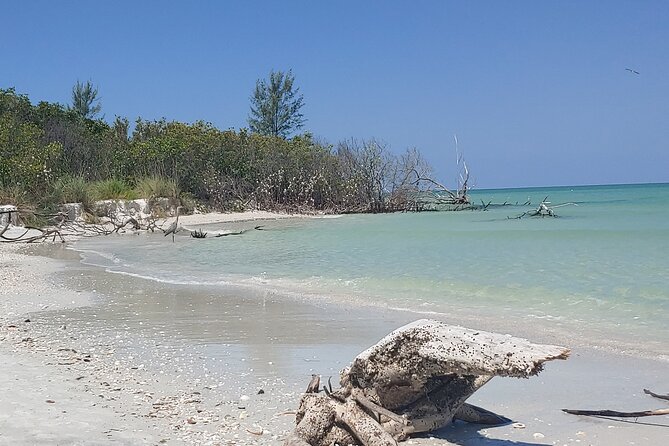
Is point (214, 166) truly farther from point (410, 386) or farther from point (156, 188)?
point (410, 386)

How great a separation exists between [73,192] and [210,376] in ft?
70.3

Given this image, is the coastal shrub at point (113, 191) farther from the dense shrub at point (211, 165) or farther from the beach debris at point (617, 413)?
the beach debris at point (617, 413)

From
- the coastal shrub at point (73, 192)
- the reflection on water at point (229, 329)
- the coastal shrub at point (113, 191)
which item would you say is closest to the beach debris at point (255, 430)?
the reflection on water at point (229, 329)

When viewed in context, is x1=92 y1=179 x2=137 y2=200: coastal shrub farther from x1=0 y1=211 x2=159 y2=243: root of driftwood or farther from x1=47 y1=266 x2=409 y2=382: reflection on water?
x1=47 y1=266 x2=409 y2=382: reflection on water

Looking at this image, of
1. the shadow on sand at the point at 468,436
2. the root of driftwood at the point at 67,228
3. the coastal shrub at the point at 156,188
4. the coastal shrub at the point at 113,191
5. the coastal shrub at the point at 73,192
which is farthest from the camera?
the coastal shrub at the point at 156,188

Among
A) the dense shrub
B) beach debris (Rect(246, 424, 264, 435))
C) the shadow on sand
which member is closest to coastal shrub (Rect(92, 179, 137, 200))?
the dense shrub

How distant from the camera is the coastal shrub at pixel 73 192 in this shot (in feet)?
79.3

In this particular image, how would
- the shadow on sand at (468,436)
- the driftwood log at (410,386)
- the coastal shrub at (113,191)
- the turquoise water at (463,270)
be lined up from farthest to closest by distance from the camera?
the coastal shrub at (113,191) → the turquoise water at (463,270) → the shadow on sand at (468,436) → the driftwood log at (410,386)

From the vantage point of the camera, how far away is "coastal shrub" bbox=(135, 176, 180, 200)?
97.5 ft

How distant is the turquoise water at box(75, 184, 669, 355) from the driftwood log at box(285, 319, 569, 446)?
10.3 feet

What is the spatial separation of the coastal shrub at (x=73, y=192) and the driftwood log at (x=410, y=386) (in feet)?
73.1

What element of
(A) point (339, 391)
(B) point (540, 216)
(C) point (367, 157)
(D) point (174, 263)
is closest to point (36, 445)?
(A) point (339, 391)

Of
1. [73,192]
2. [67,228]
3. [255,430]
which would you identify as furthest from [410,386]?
[73,192]

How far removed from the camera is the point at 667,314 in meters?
7.96
